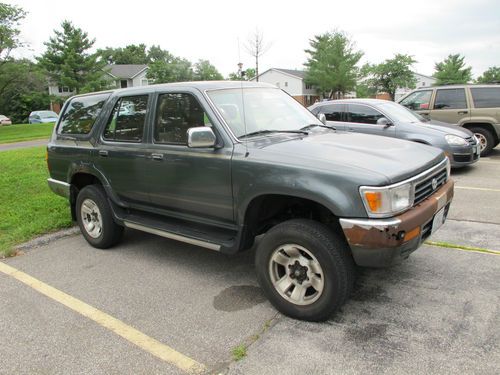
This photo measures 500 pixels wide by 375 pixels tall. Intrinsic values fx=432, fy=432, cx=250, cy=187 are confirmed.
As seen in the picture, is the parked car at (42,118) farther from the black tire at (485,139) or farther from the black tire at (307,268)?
the black tire at (307,268)

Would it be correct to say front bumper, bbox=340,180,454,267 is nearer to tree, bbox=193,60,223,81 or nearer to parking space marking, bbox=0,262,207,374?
parking space marking, bbox=0,262,207,374

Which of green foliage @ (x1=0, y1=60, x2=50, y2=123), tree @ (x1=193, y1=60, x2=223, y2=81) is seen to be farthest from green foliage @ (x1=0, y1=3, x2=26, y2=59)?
tree @ (x1=193, y1=60, x2=223, y2=81)

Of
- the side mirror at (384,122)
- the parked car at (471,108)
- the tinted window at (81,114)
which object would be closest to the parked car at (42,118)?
the parked car at (471,108)

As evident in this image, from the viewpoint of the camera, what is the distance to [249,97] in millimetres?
4316

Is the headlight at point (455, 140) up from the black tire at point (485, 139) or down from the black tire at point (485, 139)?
up

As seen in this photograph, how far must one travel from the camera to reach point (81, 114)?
5.36 meters

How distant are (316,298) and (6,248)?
3971 mm

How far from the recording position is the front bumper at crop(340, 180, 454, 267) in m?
2.92

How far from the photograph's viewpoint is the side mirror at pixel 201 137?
3.58 metres

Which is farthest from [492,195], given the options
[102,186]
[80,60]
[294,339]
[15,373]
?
[80,60]

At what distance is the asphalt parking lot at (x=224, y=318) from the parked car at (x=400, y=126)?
4010 mm

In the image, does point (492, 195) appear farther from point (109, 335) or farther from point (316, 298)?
point (109, 335)

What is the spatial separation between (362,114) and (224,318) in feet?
22.3

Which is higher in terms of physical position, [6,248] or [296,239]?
[296,239]
